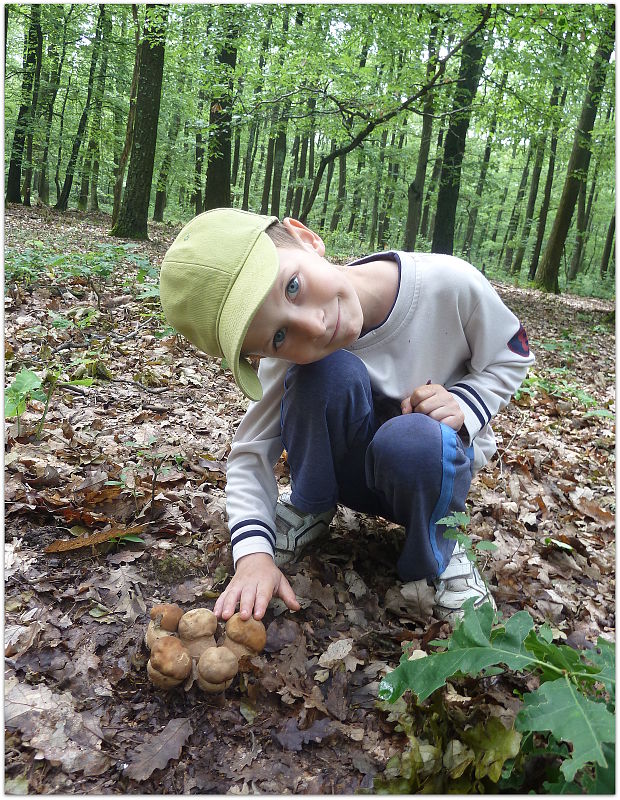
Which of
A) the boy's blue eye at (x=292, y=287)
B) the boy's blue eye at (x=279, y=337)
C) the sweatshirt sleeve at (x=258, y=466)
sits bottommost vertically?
the sweatshirt sleeve at (x=258, y=466)

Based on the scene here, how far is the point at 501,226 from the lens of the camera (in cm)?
3484

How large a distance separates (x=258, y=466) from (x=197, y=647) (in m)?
0.74

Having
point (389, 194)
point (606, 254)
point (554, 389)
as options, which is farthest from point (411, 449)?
point (606, 254)

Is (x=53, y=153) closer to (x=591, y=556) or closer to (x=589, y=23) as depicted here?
(x=589, y=23)

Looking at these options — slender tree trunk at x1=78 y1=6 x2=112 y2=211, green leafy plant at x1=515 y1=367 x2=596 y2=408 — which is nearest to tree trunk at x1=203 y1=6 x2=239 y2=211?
green leafy plant at x1=515 y1=367 x2=596 y2=408

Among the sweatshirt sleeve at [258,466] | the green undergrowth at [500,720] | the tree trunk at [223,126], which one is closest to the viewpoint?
the green undergrowth at [500,720]

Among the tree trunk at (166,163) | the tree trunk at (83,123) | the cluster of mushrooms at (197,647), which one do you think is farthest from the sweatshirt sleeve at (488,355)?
the tree trunk at (83,123)

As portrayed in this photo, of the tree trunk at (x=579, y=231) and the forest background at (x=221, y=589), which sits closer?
the forest background at (x=221, y=589)

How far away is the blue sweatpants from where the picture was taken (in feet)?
6.18

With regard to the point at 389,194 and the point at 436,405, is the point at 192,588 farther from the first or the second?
the point at 389,194

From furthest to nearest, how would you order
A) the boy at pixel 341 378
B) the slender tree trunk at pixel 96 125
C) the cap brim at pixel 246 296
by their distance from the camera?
the slender tree trunk at pixel 96 125 → the boy at pixel 341 378 → the cap brim at pixel 246 296

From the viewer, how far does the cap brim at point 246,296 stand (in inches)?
62.3

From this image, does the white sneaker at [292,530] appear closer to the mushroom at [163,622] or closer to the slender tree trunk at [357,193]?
the mushroom at [163,622]

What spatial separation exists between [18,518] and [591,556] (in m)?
2.60
